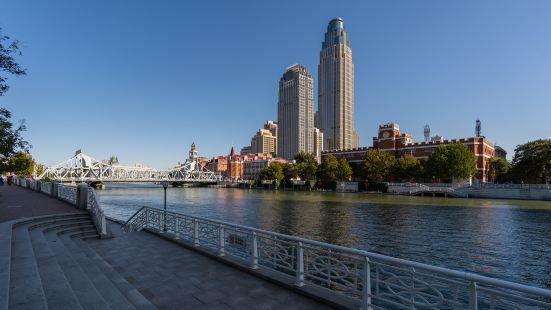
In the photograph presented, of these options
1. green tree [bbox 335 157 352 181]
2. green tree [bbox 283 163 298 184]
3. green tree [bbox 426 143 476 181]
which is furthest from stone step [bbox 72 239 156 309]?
green tree [bbox 283 163 298 184]

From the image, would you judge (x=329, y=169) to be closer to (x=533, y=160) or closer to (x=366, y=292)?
(x=533, y=160)

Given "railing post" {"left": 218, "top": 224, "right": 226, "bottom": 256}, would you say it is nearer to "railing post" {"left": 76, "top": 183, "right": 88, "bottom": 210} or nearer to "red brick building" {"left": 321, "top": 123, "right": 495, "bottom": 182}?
"railing post" {"left": 76, "top": 183, "right": 88, "bottom": 210}

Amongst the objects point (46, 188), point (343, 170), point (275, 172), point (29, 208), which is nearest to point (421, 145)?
point (343, 170)

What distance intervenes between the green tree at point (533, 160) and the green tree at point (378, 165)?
A: 1116 inches

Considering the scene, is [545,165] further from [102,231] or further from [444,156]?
[102,231]

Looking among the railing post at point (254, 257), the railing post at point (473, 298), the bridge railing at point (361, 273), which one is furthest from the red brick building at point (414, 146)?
the railing post at point (473, 298)

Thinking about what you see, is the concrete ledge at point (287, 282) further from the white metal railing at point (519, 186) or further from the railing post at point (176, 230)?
the white metal railing at point (519, 186)

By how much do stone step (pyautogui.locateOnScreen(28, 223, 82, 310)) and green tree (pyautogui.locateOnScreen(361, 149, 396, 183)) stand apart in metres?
88.8

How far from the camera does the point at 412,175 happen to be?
86062 millimetres

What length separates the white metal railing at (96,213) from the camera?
48.5ft

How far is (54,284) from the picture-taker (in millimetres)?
6117

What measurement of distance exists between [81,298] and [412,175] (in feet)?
293

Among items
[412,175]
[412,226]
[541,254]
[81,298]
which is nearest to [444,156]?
[412,175]

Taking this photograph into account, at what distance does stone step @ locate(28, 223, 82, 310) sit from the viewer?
5.29 meters
